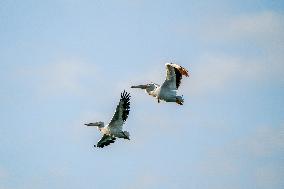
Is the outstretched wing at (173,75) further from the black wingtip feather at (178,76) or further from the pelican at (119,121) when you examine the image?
the pelican at (119,121)

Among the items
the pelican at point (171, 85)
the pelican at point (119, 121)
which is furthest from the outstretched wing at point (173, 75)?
the pelican at point (119, 121)

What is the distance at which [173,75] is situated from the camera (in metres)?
38.7

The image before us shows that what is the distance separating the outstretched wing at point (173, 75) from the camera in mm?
38344

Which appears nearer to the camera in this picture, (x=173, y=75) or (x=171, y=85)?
(x=173, y=75)

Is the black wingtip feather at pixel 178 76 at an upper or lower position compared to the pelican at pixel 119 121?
upper

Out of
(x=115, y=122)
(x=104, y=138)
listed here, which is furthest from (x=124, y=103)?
(x=104, y=138)

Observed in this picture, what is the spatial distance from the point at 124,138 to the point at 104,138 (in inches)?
117

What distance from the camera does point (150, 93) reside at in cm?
4066

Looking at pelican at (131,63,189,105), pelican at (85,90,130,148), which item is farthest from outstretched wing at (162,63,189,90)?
pelican at (85,90,130,148)

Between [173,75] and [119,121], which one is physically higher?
[173,75]

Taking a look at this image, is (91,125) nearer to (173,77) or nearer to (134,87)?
(134,87)

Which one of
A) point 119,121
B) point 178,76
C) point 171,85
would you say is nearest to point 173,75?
point 178,76

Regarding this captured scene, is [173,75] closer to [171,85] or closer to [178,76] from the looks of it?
[178,76]

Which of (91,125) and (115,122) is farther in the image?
(91,125)
